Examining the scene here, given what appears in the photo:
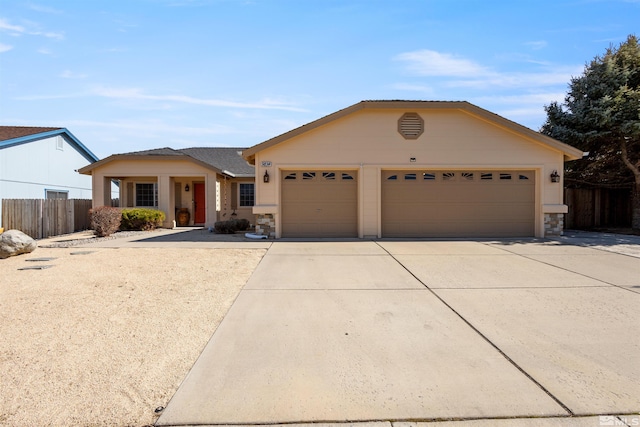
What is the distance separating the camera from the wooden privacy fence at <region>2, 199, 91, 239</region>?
12703mm

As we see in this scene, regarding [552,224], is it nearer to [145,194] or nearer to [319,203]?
[319,203]

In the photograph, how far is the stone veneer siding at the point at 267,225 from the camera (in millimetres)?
12367

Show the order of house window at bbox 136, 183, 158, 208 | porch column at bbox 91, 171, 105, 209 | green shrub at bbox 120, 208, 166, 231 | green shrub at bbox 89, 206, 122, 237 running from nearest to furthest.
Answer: green shrub at bbox 89, 206, 122, 237 → green shrub at bbox 120, 208, 166, 231 → porch column at bbox 91, 171, 105, 209 → house window at bbox 136, 183, 158, 208

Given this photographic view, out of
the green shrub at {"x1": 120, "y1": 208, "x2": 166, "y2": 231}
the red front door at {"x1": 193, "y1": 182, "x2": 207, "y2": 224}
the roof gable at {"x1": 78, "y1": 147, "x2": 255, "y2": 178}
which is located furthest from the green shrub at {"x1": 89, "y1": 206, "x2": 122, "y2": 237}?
the red front door at {"x1": 193, "y1": 182, "x2": 207, "y2": 224}

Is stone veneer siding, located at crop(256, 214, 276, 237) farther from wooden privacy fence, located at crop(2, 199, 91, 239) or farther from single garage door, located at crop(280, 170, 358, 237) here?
wooden privacy fence, located at crop(2, 199, 91, 239)

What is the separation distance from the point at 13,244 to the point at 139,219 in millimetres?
6608

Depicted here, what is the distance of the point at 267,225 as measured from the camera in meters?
12.4

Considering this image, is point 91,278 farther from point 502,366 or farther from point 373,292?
point 502,366

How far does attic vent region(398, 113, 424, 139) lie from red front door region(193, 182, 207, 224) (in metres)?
10.8

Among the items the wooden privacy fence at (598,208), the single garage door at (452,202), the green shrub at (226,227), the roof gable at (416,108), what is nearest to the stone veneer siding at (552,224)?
the single garage door at (452,202)

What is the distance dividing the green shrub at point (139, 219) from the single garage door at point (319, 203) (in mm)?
6594

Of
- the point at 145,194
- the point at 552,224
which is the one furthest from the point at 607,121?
the point at 145,194

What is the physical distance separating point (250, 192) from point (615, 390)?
17.2 m

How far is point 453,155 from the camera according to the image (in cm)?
1232
